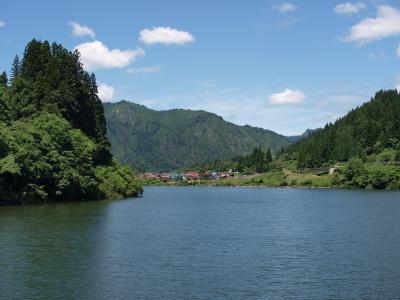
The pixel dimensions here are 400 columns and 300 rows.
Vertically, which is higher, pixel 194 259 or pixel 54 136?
pixel 54 136

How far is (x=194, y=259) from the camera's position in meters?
39.5

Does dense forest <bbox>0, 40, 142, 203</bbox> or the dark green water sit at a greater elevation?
dense forest <bbox>0, 40, 142, 203</bbox>

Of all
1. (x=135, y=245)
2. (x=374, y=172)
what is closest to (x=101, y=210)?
(x=135, y=245)

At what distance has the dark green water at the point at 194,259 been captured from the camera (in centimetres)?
3011

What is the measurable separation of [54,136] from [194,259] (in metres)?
63.7

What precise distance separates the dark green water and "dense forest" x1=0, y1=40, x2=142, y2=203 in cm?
2204

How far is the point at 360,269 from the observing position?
3688 cm

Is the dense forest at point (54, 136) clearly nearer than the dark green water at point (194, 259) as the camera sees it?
No

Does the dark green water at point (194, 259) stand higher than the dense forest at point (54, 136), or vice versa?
the dense forest at point (54, 136)

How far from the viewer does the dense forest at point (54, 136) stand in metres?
87.5

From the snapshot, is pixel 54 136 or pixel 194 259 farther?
pixel 54 136

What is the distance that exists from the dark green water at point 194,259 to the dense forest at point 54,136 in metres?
22.0

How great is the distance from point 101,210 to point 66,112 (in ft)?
133

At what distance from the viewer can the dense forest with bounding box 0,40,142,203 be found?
87.5m
